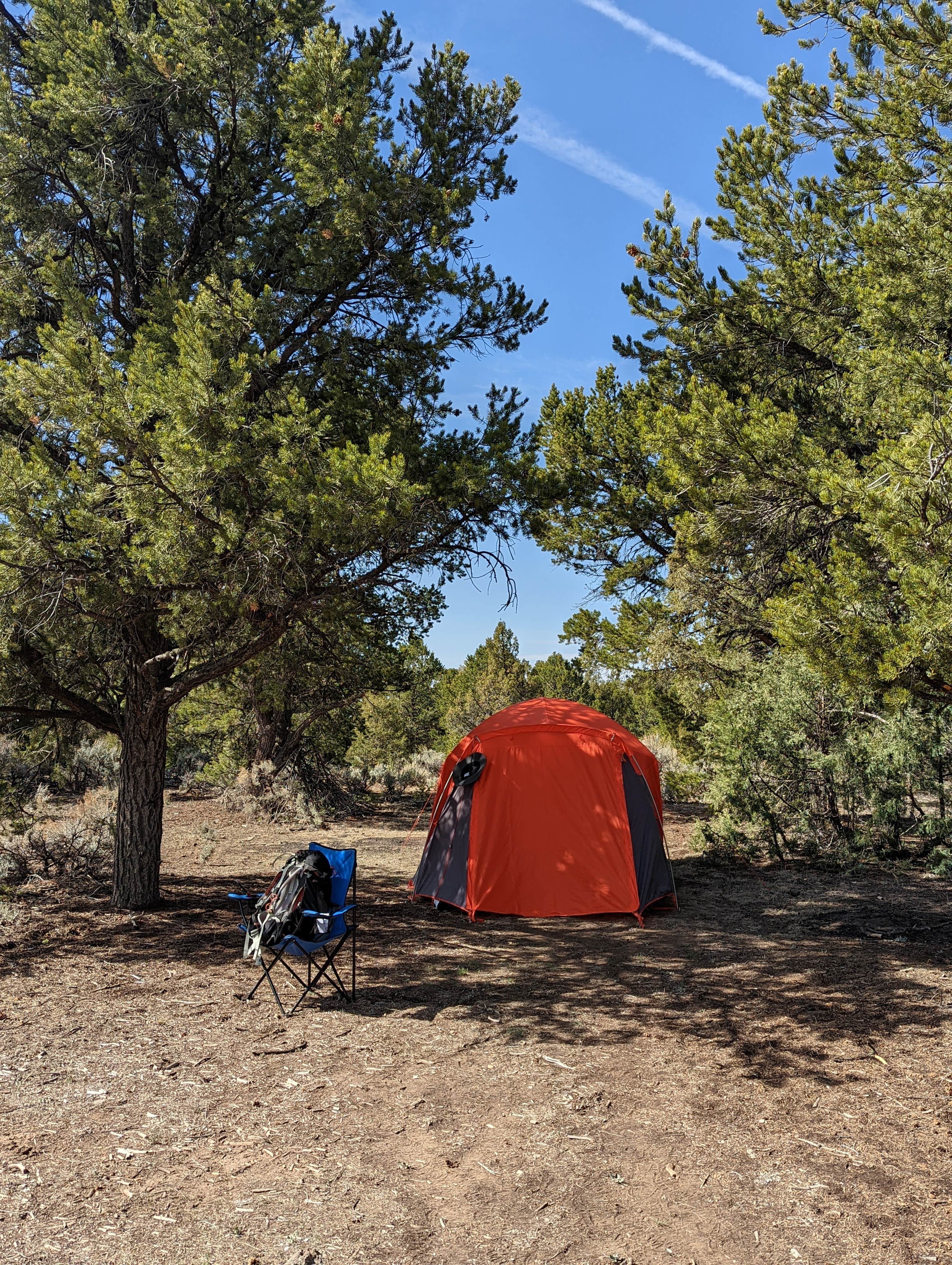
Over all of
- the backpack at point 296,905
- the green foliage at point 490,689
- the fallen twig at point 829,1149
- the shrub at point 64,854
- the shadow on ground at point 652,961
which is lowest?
the shadow on ground at point 652,961

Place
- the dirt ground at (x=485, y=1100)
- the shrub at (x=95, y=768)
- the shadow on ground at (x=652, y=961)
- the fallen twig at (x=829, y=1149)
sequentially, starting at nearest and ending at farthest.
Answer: the dirt ground at (x=485, y=1100) < the fallen twig at (x=829, y=1149) < the shadow on ground at (x=652, y=961) < the shrub at (x=95, y=768)

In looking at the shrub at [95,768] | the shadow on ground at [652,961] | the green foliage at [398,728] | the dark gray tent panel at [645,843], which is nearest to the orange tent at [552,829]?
the dark gray tent panel at [645,843]

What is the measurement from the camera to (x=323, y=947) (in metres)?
5.60

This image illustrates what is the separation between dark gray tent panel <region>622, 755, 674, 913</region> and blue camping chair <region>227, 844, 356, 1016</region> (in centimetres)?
303

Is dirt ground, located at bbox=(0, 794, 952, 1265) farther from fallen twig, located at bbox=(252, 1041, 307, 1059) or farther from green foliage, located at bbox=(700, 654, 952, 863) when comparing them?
green foliage, located at bbox=(700, 654, 952, 863)

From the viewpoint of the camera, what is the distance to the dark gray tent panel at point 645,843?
8117mm

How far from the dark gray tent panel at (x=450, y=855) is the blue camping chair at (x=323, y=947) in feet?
5.81

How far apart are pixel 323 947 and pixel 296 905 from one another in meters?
0.44

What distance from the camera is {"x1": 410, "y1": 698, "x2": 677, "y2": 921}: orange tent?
817 cm

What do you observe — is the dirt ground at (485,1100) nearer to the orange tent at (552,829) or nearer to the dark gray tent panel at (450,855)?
the orange tent at (552,829)

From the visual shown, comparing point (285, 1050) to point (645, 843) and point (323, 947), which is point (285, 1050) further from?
point (645, 843)

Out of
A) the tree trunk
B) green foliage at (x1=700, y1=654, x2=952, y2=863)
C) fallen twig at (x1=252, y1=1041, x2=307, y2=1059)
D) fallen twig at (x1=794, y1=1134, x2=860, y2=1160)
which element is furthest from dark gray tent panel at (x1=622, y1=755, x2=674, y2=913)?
the tree trunk

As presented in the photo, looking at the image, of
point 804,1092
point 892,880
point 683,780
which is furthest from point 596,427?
point 804,1092

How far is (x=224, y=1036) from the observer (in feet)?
15.5
